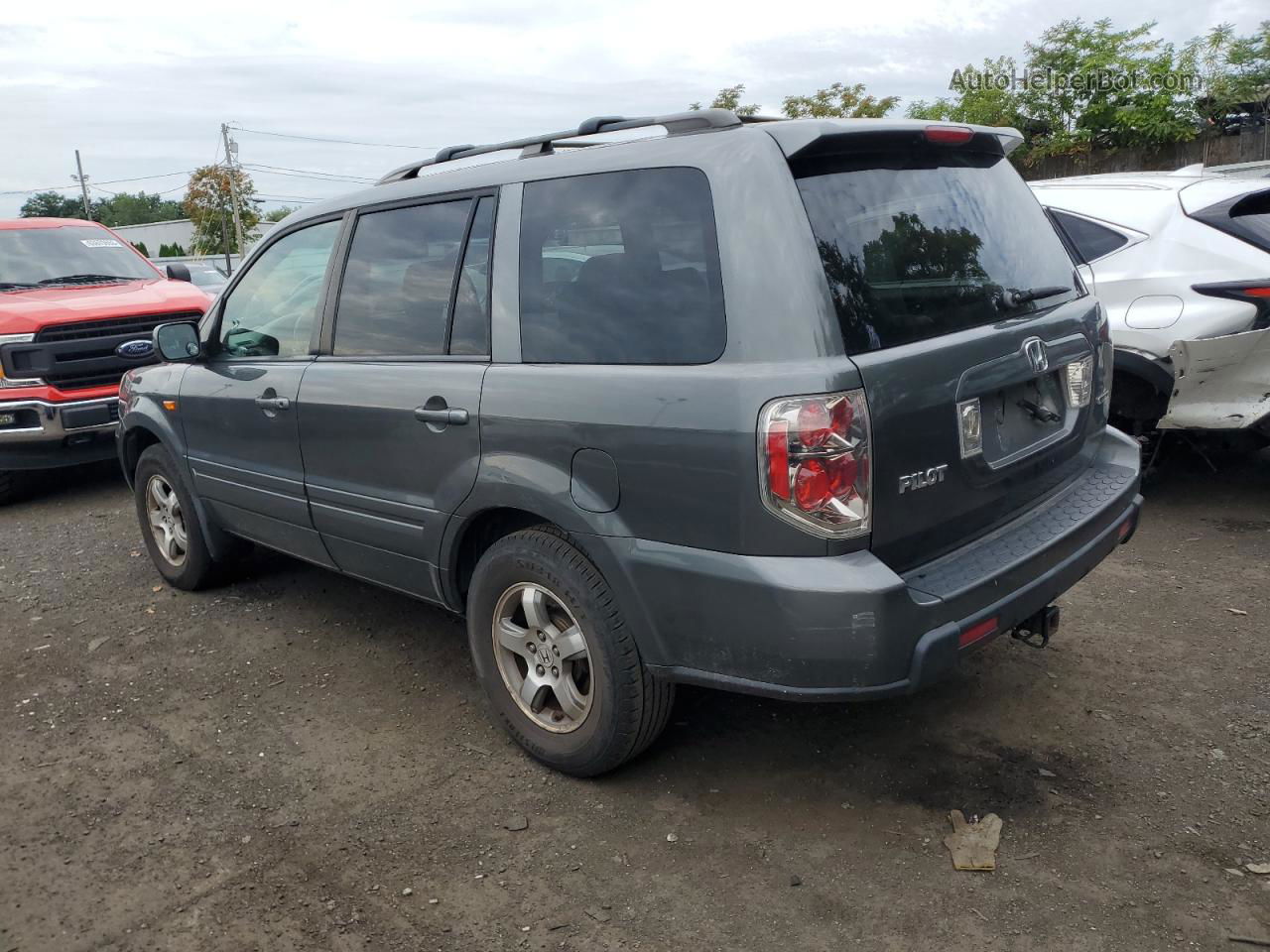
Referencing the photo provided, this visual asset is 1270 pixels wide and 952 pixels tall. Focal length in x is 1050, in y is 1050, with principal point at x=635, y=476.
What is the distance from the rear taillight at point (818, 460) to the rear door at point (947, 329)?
0.19 ft

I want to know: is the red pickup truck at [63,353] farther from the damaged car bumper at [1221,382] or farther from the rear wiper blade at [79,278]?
the damaged car bumper at [1221,382]

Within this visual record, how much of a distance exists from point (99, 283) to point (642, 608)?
23.9 ft

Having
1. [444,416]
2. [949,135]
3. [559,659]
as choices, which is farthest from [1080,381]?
[444,416]

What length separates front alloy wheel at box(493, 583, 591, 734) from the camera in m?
3.26

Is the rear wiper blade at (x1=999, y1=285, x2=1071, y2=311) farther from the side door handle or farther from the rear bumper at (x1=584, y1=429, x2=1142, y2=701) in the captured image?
the side door handle

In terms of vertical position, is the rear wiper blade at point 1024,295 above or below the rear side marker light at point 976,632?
above

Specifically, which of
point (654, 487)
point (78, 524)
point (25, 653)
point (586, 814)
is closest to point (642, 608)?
point (654, 487)

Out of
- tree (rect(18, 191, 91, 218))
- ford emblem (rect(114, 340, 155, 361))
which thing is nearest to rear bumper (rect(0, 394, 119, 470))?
ford emblem (rect(114, 340, 155, 361))

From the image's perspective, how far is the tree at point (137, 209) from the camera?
101875 millimetres

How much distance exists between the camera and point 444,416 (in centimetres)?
340

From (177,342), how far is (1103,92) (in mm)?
19677

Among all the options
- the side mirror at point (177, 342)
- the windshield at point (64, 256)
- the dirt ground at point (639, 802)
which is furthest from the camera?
the windshield at point (64, 256)

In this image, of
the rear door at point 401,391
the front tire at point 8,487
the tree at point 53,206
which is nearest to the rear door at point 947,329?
the rear door at point 401,391

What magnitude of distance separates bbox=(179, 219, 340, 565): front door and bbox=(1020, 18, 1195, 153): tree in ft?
58.6
